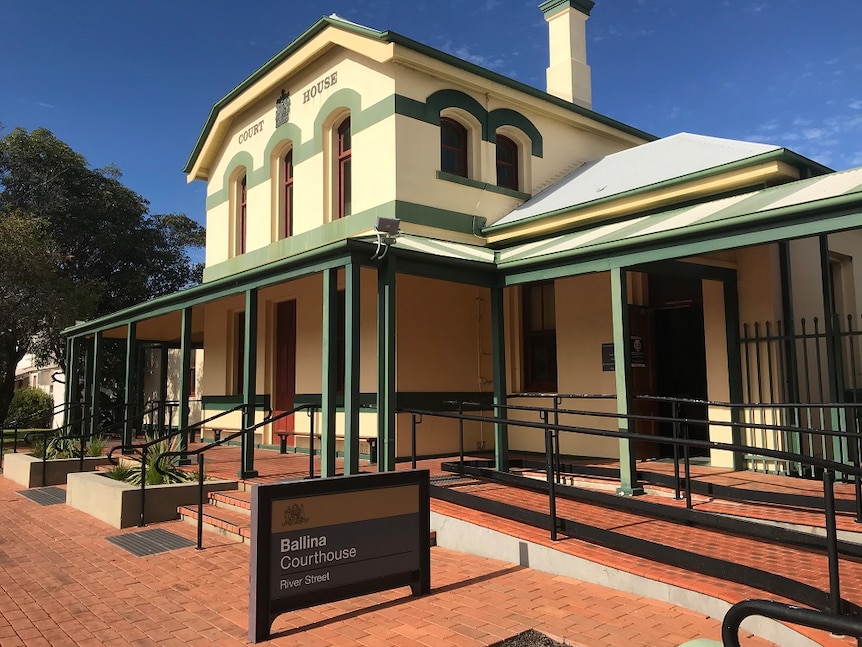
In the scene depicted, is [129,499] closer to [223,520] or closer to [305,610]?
[223,520]

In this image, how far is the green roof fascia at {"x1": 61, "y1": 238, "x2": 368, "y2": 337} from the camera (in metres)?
7.97

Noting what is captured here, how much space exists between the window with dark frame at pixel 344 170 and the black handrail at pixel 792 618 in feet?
33.7

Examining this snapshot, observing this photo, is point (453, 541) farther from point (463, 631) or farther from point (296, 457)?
point (296, 457)

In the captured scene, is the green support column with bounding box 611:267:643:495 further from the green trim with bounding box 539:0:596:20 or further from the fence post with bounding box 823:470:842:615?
the green trim with bounding box 539:0:596:20

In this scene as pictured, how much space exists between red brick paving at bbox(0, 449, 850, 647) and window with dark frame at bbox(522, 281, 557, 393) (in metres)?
4.88

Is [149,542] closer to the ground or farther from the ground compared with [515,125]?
closer to the ground

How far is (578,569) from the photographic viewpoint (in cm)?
553

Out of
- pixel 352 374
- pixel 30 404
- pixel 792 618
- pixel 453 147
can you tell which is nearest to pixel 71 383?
pixel 453 147

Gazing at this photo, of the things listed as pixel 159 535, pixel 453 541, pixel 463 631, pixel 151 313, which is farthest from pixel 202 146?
pixel 463 631

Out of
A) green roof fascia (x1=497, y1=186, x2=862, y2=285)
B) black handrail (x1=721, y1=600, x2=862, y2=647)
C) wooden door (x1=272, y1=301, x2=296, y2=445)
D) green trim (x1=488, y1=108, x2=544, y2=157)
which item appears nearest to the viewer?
black handrail (x1=721, y1=600, x2=862, y2=647)

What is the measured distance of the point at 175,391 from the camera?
23844mm

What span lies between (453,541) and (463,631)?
7.42 feet

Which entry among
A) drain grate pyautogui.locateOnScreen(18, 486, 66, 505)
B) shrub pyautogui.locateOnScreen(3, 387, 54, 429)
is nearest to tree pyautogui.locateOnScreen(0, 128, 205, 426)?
shrub pyautogui.locateOnScreen(3, 387, 54, 429)

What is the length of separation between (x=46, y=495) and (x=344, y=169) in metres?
6.92
